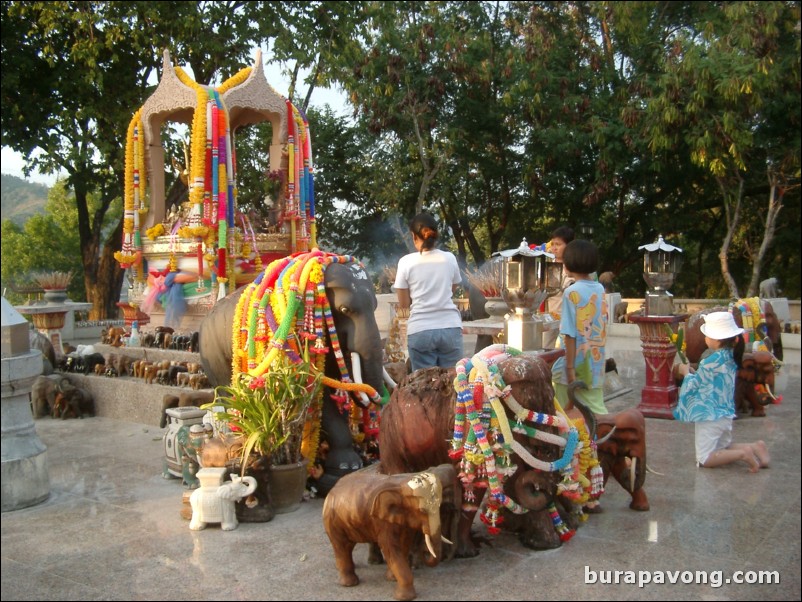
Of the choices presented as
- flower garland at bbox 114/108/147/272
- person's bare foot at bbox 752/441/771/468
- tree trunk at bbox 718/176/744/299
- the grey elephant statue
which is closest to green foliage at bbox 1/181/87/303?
flower garland at bbox 114/108/147/272

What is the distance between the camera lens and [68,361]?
26.5 feet

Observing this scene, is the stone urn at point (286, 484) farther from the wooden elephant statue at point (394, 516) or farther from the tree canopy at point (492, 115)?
the tree canopy at point (492, 115)

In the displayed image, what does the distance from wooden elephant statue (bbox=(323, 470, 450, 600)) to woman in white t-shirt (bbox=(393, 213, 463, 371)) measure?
5.60 ft

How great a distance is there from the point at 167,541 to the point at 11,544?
0.83 metres

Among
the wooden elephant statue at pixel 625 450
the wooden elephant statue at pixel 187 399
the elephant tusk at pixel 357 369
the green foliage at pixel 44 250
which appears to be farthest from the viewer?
the green foliage at pixel 44 250

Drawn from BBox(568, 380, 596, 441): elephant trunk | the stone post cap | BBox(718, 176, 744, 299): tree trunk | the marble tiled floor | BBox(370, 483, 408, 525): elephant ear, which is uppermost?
BBox(718, 176, 744, 299): tree trunk

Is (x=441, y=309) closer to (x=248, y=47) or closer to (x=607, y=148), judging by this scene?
(x=248, y=47)

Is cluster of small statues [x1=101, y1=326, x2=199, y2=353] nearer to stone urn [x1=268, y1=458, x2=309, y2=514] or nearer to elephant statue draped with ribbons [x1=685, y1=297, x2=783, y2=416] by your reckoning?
stone urn [x1=268, y1=458, x2=309, y2=514]

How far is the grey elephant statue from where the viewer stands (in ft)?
15.1

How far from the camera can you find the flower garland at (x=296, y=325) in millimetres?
4531

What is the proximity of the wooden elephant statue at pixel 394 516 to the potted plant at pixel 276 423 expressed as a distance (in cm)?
108

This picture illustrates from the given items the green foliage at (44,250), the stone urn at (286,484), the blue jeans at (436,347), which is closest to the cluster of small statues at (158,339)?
the blue jeans at (436,347)

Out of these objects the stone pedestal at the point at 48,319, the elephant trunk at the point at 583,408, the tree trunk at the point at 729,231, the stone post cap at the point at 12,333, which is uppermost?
the tree trunk at the point at 729,231

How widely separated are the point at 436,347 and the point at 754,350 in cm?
387
